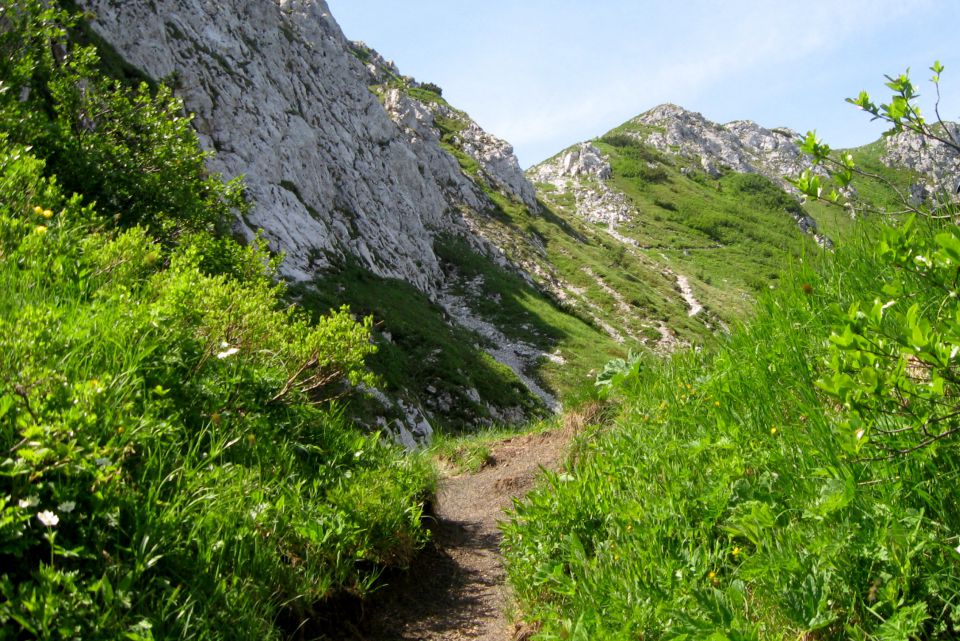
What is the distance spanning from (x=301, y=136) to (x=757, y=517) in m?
47.3

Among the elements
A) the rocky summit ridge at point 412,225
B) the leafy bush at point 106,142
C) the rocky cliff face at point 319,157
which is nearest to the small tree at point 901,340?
the rocky summit ridge at point 412,225

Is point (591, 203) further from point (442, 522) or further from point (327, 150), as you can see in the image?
point (442, 522)

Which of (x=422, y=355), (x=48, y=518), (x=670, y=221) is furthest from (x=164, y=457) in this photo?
(x=670, y=221)

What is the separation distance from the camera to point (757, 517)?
9.61 feet

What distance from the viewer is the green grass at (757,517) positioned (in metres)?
2.52

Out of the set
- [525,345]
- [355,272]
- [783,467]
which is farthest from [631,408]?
[525,345]

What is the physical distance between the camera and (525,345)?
4625cm

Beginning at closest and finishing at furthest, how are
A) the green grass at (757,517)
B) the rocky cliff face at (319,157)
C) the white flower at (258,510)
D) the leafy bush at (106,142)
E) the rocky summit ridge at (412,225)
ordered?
1. the green grass at (757,517)
2. the white flower at (258,510)
3. the leafy bush at (106,142)
4. the rocky summit ridge at (412,225)
5. the rocky cliff face at (319,157)

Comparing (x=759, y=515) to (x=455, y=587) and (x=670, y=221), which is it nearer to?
(x=455, y=587)

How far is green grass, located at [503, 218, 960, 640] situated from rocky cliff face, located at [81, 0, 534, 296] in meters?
26.1

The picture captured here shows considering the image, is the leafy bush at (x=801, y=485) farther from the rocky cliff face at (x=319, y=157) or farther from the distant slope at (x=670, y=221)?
the distant slope at (x=670, y=221)

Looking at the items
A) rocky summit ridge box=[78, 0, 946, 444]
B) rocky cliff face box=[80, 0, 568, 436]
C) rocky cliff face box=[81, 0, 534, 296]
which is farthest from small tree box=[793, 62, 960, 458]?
rocky cliff face box=[81, 0, 534, 296]

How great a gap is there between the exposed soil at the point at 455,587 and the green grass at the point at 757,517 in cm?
55

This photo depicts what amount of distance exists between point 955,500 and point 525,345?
4375 centimetres
